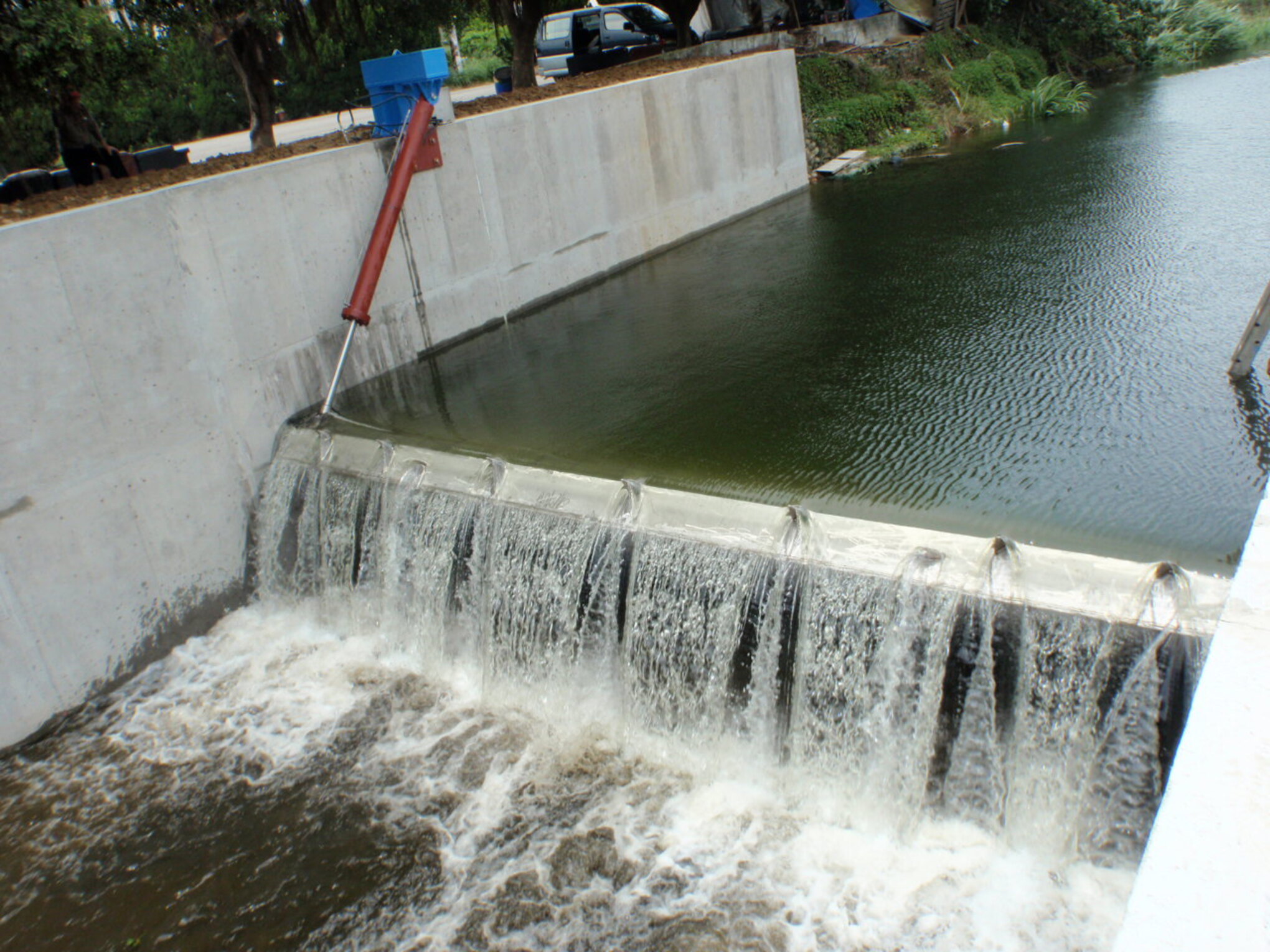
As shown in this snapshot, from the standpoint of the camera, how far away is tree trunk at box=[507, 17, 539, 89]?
13.3 m

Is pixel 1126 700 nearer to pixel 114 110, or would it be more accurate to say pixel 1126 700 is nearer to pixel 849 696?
pixel 849 696

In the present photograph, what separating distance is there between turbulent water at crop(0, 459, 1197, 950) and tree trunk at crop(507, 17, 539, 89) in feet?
28.8

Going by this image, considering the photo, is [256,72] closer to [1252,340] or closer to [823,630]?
[823,630]

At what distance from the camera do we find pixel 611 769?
5117 millimetres

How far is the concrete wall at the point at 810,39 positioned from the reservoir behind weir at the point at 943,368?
4.57 meters

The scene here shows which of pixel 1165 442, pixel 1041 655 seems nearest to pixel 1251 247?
pixel 1165 442

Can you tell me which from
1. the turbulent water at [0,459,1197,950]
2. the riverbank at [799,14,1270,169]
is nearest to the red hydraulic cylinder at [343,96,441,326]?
the turbulent water at [0,459,1197,950]

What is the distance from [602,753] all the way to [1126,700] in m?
2.53

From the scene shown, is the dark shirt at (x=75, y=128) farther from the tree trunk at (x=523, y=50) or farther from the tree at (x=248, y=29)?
the tree trunk at (x=523, y=50)

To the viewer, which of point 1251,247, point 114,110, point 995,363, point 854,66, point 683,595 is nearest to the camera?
point 683,595

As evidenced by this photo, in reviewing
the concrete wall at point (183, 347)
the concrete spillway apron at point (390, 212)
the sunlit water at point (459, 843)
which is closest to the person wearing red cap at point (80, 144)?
the concrete wall at point (183, 347)

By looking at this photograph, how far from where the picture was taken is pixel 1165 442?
5.56 metres

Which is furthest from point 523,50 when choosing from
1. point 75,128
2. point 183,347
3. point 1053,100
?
point 1053,100

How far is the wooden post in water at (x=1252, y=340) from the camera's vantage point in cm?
580
